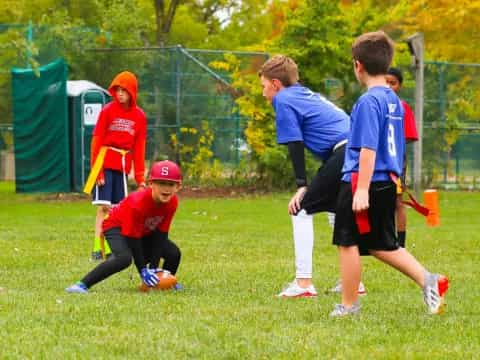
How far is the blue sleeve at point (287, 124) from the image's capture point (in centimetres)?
785

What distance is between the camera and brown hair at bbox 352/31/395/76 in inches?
265

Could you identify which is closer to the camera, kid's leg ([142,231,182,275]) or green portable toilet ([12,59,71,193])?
kid's leg ([142,231,182,275])

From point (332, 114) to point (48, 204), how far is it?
1129 cm

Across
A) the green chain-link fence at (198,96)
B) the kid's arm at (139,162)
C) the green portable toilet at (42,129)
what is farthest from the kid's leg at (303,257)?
the green portable toilet at (42,129)

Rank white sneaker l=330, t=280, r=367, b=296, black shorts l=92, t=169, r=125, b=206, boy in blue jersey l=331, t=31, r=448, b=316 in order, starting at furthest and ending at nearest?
1. black shorts l=92, t=169, r=125, b=206
2. white sneaker l=330, t=280, r=367, b=296
3. boy in blue jersey l=331, t=31, r=448, b=316

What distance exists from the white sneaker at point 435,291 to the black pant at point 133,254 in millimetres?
2214

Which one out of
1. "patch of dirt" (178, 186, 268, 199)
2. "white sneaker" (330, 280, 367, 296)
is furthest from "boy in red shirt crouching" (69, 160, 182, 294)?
"patch of dirt" (178, 186, 268, 199)

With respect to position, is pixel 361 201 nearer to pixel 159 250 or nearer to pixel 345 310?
pixel 345 310

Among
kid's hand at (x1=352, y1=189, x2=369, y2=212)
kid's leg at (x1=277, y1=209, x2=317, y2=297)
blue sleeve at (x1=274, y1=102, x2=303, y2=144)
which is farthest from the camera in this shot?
kid's leg at (x1=277, y1=209, x2=317, y2=297)

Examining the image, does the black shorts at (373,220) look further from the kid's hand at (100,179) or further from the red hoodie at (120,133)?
the kid's hand at (100,179)

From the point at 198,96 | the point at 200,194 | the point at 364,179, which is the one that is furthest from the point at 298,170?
the point at 198,96

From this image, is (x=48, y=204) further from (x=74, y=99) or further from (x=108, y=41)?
(x=108, y=41)

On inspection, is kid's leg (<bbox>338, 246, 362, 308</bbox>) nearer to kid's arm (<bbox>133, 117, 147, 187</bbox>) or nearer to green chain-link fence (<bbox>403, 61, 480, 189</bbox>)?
kid's arm (<bbox>133, 117, 147, 187</bbox>)

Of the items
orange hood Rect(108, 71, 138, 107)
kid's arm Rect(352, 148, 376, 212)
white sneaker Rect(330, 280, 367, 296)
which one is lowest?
white sneaker Rect(330, 280, 367, 296)
